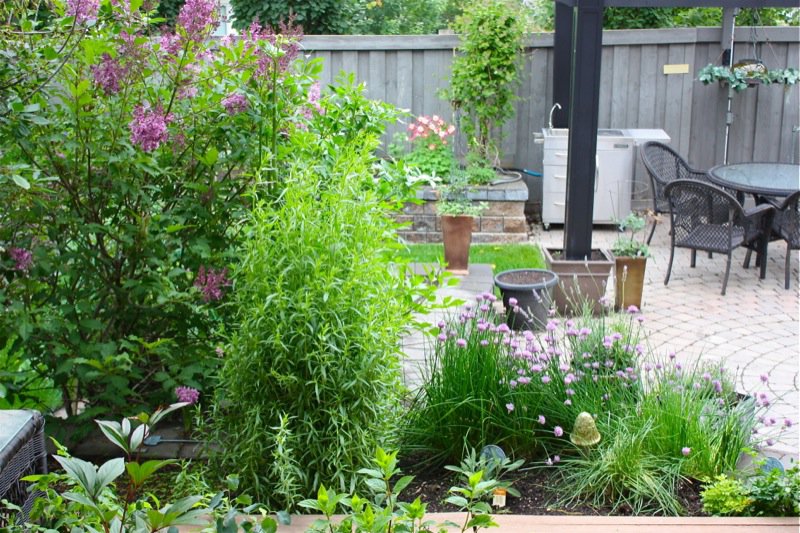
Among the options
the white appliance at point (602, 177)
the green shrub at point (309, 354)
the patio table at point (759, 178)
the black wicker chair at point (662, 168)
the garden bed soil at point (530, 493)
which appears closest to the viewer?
the green shrub at point (309, 354)

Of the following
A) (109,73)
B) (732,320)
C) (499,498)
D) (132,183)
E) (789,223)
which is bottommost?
(732,320)

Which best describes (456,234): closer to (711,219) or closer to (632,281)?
(632,281)

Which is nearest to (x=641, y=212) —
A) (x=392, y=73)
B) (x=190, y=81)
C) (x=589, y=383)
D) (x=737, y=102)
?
(x=737, y=102)

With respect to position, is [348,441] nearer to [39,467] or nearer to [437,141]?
[39,467]

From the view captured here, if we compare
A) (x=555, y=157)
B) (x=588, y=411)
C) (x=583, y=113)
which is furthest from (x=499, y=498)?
(x=555, y=157)

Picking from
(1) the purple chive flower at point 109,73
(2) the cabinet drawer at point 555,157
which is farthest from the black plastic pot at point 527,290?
(1) the purple chive flower at point 109,73

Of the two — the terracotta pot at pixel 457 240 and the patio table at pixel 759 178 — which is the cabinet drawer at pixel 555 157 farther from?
the terracotta pot at pixel 457 240

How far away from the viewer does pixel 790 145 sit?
31.1 ft

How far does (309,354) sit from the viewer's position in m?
2.81

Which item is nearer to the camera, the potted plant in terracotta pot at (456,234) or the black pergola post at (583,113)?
the black pergola post at (583,113)

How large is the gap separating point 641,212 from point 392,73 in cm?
284

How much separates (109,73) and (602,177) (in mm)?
6314

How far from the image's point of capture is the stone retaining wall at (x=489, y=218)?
8594 millimetres

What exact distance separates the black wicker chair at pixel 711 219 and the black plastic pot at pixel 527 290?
1.41 meters
